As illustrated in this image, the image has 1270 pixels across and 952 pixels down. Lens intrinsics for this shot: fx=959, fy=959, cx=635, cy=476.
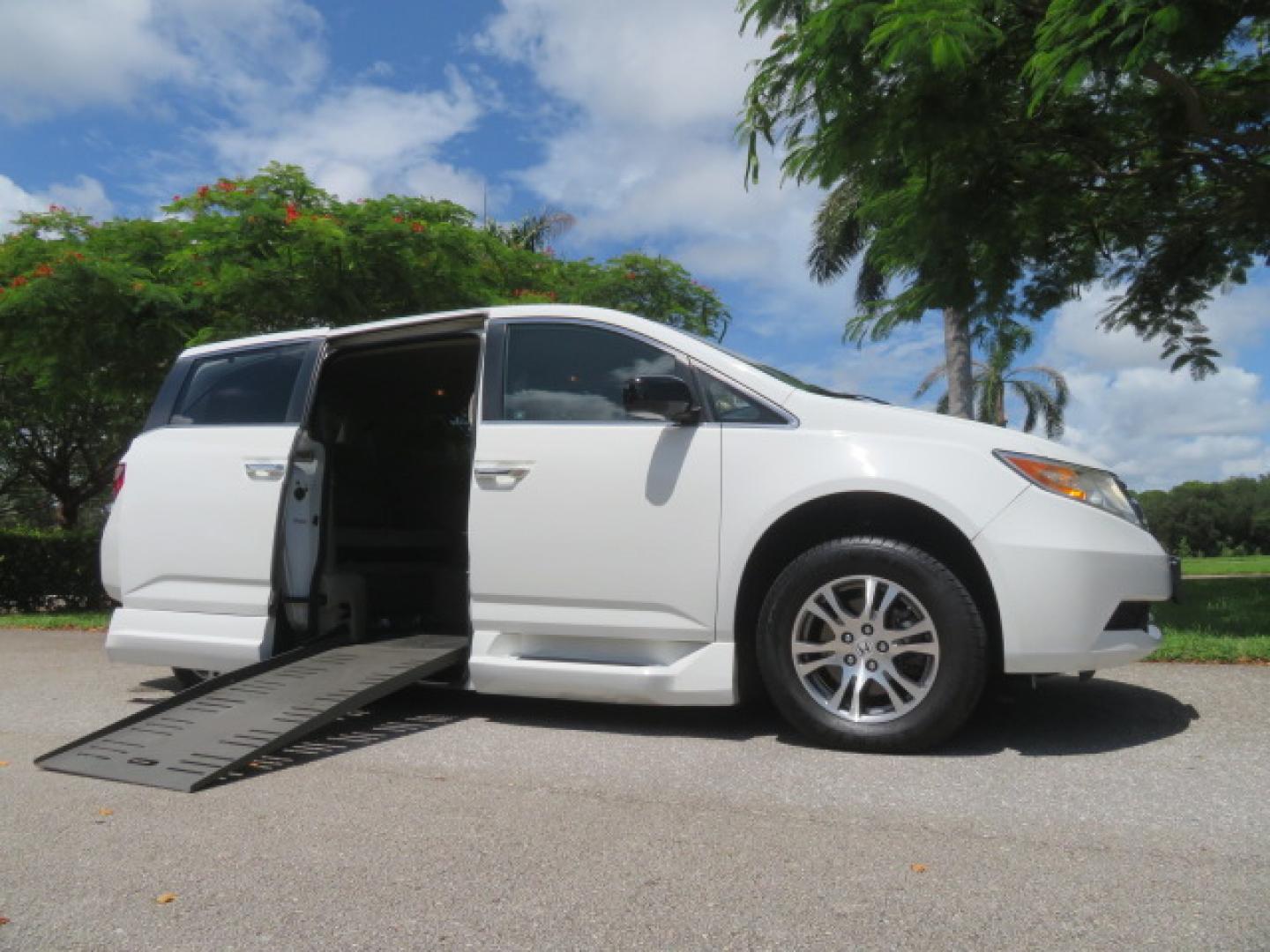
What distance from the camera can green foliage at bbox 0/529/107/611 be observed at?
14.9 metres

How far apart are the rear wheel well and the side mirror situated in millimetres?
619

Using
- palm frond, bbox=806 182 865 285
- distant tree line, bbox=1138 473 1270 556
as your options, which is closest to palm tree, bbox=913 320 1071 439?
palm frond, bbox=806 182 865 285

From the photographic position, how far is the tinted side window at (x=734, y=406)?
4.05m

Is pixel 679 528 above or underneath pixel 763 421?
underneath

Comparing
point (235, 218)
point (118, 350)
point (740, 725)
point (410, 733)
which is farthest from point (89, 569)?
point (740, 725)

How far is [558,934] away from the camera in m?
2.22

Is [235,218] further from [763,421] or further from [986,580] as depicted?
[986,580]

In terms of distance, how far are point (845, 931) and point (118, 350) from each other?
1203 centimetres

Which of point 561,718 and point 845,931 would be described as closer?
point 845,931

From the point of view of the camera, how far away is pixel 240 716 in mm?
4086

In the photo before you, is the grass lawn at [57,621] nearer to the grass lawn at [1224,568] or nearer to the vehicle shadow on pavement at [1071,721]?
the vehicle shadow on pavement at [1071,721]

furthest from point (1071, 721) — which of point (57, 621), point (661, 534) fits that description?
point (57, 621)

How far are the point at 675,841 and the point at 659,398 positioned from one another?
1.81 metres

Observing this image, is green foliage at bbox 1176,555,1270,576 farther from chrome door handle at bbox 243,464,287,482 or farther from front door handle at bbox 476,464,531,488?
chrome door handle at bbox 243,464,287,482
